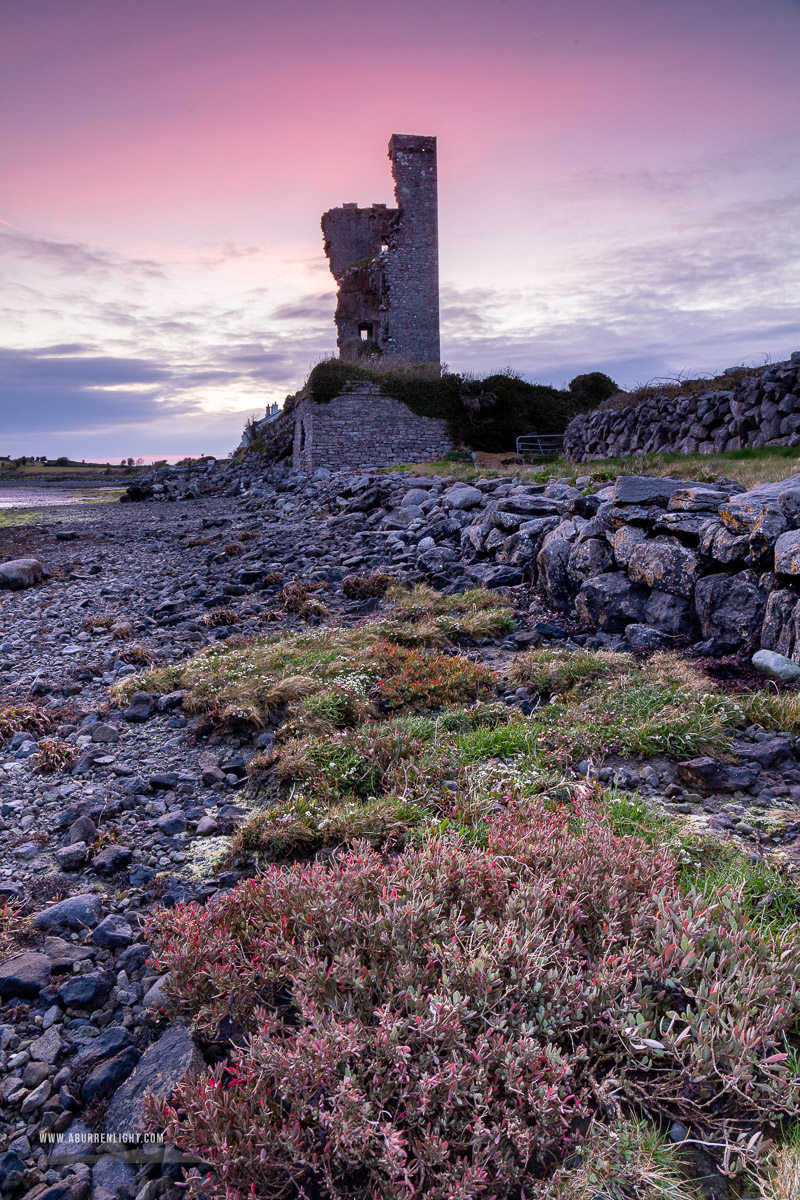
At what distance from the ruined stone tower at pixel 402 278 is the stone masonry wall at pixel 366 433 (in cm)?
983

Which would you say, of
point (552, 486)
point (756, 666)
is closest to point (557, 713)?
point (756, 666)

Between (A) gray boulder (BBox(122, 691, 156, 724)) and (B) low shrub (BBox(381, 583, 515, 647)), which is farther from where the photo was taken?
(B) low shrub (BBox(381, 583, 515, 647))

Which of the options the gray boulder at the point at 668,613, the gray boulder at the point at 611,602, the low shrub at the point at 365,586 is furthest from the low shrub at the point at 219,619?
the gray boulder at the point at 668,613

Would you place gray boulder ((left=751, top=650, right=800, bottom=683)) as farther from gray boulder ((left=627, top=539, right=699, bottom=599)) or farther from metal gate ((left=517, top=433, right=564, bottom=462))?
metal gate ((left=517, top=433, right=564, bottom=462))

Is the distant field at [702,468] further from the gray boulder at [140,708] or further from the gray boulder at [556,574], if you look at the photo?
the gray boulder at [140,708]

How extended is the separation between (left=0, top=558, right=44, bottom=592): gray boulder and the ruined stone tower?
1044 inches

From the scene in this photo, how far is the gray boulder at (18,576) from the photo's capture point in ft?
47.6

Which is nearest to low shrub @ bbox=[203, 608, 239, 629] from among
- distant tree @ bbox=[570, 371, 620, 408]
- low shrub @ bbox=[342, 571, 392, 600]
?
low shrub @ bbox=[342, 571, 392, 600]

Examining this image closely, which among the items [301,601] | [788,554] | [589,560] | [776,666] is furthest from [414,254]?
[776,666]

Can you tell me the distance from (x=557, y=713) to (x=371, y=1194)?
13.5 feet

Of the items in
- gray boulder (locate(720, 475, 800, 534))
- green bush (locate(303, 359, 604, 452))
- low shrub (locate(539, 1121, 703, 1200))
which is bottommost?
low shrub (locate(539, 1121, 703, 1200))

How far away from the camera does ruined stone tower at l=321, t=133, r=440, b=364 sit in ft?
127

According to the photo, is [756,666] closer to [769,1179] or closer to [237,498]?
[769,1179]

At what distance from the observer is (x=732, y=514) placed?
7.14 meters
